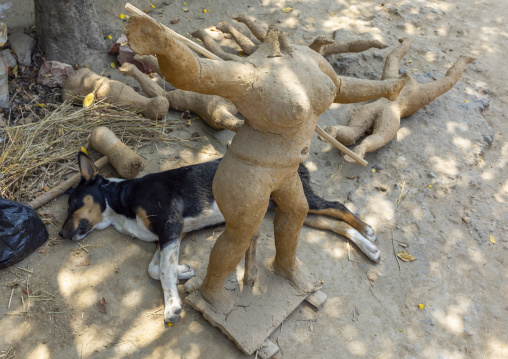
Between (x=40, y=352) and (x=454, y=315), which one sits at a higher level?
(x=40, y=352)

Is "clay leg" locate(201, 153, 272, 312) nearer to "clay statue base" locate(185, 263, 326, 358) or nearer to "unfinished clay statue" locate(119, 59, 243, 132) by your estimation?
"clay statue base" locate(185, 263, 326, 358)

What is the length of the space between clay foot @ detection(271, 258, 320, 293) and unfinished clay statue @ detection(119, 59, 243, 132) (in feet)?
5.96

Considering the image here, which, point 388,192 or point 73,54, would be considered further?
point 73,54

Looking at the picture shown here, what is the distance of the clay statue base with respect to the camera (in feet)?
10.5

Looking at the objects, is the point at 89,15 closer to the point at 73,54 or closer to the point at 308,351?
the point at 73,54

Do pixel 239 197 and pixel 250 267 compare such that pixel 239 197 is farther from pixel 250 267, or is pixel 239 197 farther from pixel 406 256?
pixel 406 256

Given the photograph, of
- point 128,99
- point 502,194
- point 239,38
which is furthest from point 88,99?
point 502,194

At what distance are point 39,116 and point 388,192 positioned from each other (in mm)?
4053

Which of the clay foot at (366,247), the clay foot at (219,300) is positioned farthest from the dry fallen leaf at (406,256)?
the clay foot at (219,300)

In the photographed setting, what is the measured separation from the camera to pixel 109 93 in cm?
491

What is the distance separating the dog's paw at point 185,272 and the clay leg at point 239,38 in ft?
10.6

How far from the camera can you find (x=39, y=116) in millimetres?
4875

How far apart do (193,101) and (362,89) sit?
2603 mm

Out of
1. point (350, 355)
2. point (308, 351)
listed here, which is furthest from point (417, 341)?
point (308, 351)
